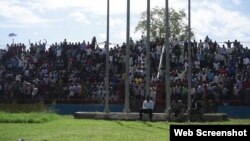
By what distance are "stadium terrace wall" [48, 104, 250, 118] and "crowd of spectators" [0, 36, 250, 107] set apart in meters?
0.57

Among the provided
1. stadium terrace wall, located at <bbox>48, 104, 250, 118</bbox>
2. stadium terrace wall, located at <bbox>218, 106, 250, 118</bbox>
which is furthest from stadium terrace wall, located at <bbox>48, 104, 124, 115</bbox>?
stadium terrace wall, located at <bbox>218, 106, 250, 118</bbox>

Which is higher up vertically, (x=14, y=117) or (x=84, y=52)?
(x=84, y=52)

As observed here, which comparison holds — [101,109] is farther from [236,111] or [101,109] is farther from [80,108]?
[236,111]

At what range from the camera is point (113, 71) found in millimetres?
43312

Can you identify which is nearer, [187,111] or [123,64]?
[187,111]

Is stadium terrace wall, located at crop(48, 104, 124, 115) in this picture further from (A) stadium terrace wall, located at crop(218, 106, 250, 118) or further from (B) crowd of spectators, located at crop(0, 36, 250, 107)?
(A) stadium terrace wall, located at crop(218, 106, 250, 118)

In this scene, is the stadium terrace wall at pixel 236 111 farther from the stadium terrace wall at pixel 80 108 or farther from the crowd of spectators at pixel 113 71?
the stadium terrace wall at pixel 80 108

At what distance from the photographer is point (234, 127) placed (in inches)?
454

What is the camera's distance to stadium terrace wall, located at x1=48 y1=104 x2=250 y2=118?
120 ft

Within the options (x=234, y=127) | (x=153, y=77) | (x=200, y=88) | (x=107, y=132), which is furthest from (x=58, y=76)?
(x=234, y=127)

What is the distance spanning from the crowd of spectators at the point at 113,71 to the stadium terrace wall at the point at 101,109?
57cm

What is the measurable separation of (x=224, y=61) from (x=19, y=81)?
651 inches

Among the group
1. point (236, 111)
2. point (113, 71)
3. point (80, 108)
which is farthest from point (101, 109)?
point (236, 111)

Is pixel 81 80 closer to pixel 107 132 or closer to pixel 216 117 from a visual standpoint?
pixel 216 117
